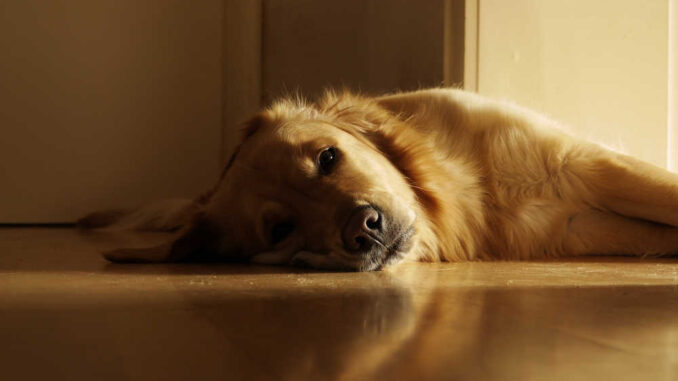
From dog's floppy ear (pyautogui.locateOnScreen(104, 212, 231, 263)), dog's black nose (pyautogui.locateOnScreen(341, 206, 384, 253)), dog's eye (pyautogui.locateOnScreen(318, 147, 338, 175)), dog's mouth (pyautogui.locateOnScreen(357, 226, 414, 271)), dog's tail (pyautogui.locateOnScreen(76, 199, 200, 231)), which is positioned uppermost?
dog's eye (pyautogui.locateOnScreen(318, 147, 338, 175))

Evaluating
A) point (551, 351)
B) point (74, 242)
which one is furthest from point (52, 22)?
point (551, 351)

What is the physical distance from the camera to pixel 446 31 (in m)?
3.18

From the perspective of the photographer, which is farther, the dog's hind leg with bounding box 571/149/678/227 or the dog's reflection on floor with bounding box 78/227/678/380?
the dog's hind leg with bounding box 571/149/678/227

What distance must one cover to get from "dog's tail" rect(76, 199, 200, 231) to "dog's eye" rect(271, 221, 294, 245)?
170 cm

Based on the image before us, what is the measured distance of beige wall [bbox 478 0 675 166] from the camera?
10.4 ft

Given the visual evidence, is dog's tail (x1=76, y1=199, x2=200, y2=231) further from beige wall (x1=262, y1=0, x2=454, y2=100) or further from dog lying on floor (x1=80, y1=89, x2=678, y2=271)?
dog lying on floor (x1=80, y1=89, x2=678, y2=271)

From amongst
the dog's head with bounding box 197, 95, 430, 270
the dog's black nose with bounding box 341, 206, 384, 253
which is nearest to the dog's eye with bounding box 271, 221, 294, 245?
the dog's head with bounding box 197, 95, 430, 270

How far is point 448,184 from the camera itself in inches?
93.7

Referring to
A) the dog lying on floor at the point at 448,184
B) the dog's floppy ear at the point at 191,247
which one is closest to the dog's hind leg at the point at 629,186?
the dog lying on floor at the point at 448,184

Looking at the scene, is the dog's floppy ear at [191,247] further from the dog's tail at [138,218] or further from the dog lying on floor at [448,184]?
the dog's tail at [138,218]

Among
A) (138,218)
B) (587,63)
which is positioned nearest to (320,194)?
(587,63)

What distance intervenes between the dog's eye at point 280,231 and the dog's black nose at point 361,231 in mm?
236

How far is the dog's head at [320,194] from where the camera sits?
1.98 metres

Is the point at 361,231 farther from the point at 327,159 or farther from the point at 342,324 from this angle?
the point at 342,324
